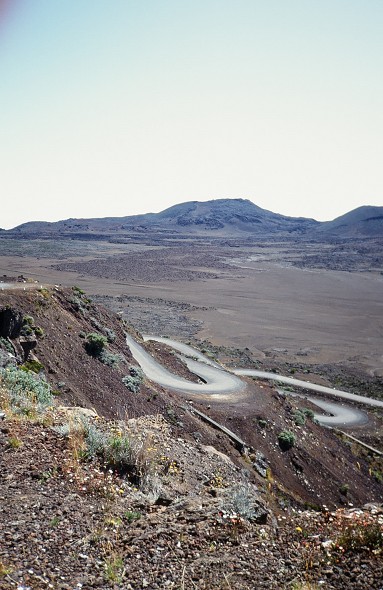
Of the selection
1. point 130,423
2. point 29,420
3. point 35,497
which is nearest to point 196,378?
point 130,423

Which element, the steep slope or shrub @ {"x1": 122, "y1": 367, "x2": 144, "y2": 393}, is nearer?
the steep slope

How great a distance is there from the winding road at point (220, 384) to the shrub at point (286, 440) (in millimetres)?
3616

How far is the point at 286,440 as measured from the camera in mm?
19547

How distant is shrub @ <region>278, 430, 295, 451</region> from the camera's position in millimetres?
19422

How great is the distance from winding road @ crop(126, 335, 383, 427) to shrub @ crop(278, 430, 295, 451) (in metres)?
3.62

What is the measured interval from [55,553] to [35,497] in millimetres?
1028

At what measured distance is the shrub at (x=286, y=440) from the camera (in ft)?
63.7

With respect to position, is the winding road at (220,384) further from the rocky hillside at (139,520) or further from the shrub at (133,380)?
the rocky hillside at (139,520)

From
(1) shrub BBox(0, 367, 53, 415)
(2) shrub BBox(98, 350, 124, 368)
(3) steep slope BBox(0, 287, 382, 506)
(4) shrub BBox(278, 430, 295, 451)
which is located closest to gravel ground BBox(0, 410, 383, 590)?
(1) shrub BBox(0, 367, 53, 415)

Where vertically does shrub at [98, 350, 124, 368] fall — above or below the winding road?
above

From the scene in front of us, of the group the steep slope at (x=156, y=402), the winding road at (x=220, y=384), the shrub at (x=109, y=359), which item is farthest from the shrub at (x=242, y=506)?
the winding road at (x=220, y=384)

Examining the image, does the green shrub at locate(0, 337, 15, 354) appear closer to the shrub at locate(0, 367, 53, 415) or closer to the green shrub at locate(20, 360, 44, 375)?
the green shrub at locate(20, 360, 44, 375)

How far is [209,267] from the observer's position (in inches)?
5089

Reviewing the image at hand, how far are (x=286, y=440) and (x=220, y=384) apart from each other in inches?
265
